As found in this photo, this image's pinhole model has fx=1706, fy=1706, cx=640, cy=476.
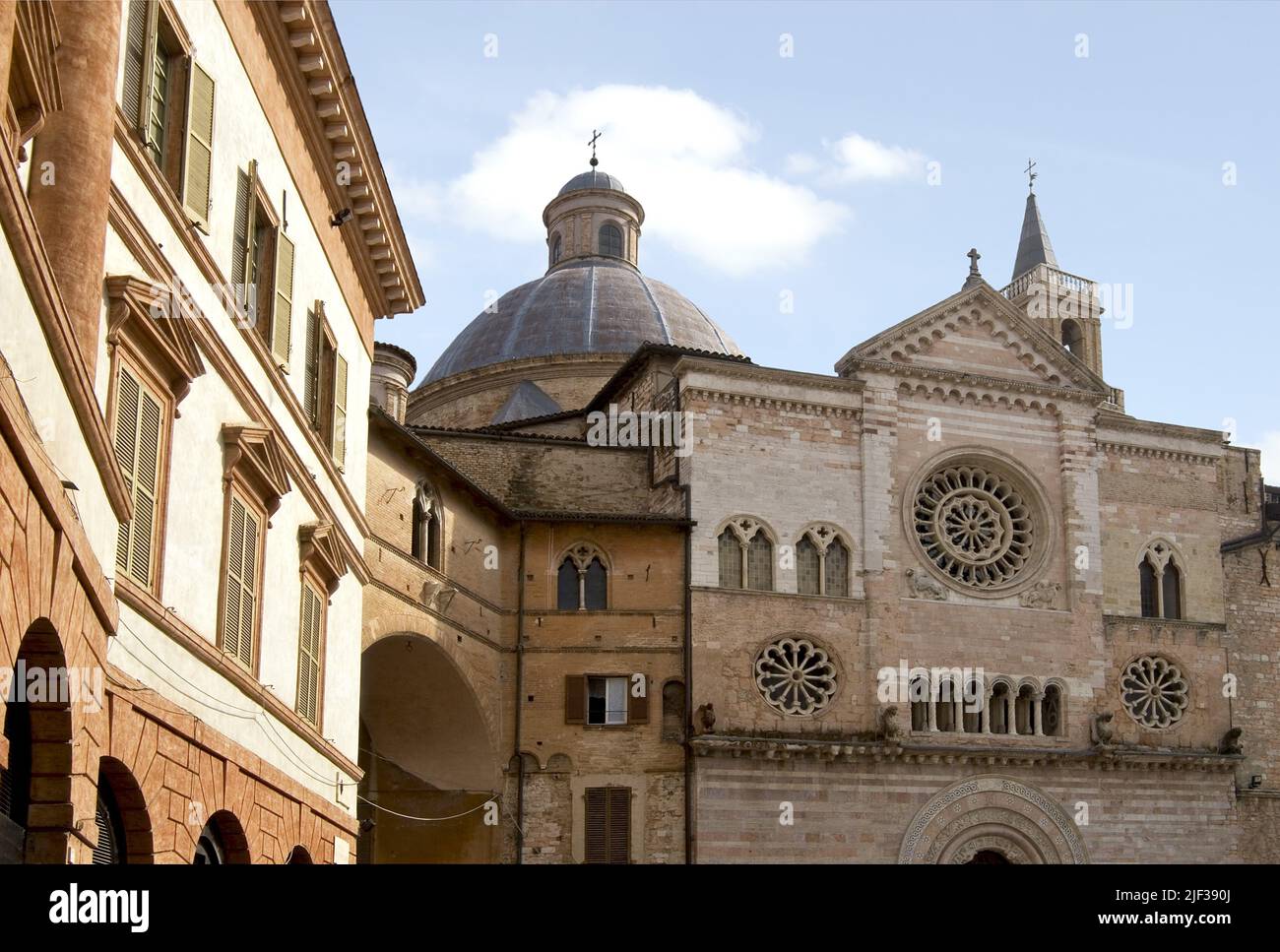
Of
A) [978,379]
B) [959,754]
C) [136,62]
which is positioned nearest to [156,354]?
[136,62]

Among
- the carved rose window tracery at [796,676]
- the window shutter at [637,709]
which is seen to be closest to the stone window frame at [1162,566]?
the carved rose window tracery at [796,676]

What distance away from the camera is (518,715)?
31094 millimetres

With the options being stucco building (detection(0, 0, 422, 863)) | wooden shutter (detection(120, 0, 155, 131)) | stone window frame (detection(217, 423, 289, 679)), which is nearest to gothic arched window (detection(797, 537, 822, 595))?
stucco building (detection(0, 0, 422, 863))

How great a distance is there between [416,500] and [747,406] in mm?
8096

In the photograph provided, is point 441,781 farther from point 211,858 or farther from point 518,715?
point 211,858

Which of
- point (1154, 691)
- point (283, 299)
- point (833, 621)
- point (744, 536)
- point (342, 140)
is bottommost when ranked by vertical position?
point (1154, 691)

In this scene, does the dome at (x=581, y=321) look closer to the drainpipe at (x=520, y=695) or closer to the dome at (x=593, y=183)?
the dome at (x=593, y=183)

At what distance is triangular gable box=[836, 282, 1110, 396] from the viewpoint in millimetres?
35906

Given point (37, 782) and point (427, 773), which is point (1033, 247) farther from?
point (37, 782)

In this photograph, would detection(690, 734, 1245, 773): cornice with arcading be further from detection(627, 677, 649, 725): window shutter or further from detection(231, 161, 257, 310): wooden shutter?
detection(231, 161, 257, 310): wooden shutter

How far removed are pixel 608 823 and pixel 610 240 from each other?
1062 inches

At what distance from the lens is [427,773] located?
3102 centimetres

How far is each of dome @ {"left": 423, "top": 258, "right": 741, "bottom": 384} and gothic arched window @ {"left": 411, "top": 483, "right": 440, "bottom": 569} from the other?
62.1 feet
